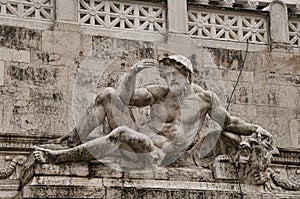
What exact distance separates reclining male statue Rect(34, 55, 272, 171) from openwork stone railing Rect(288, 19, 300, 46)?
258 centimetres

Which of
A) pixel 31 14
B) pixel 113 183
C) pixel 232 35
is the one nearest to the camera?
pixel 113 183

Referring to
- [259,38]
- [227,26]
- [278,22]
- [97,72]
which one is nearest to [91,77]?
[97,72]

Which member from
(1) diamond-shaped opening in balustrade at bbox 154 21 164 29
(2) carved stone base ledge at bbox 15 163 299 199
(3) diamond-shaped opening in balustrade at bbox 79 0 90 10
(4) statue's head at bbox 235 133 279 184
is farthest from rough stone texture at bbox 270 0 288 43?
(2) carved stone base ledge at bbox 15 163 299 199

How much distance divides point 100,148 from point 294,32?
4582 mm

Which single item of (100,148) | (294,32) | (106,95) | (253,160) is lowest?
(253,160)

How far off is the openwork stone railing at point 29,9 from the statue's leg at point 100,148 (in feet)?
8.01

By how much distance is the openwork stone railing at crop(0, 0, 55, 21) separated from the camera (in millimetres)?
11969

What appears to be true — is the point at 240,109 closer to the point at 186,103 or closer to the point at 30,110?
the point at 186,103

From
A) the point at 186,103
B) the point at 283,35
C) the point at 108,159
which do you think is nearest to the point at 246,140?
the point at 186,103

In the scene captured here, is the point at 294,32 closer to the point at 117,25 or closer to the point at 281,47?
the point at 281,47

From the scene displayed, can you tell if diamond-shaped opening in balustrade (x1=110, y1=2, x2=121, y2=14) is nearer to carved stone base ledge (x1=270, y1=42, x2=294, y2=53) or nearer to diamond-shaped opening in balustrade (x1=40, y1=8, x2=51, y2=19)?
diamond-shaped opening in balustrade (x1=40, y1=8, x2=51, y2=19)

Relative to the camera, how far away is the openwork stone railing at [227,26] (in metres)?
13.0

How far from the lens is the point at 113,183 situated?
33.4 ft

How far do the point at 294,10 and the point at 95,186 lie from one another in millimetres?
5304
